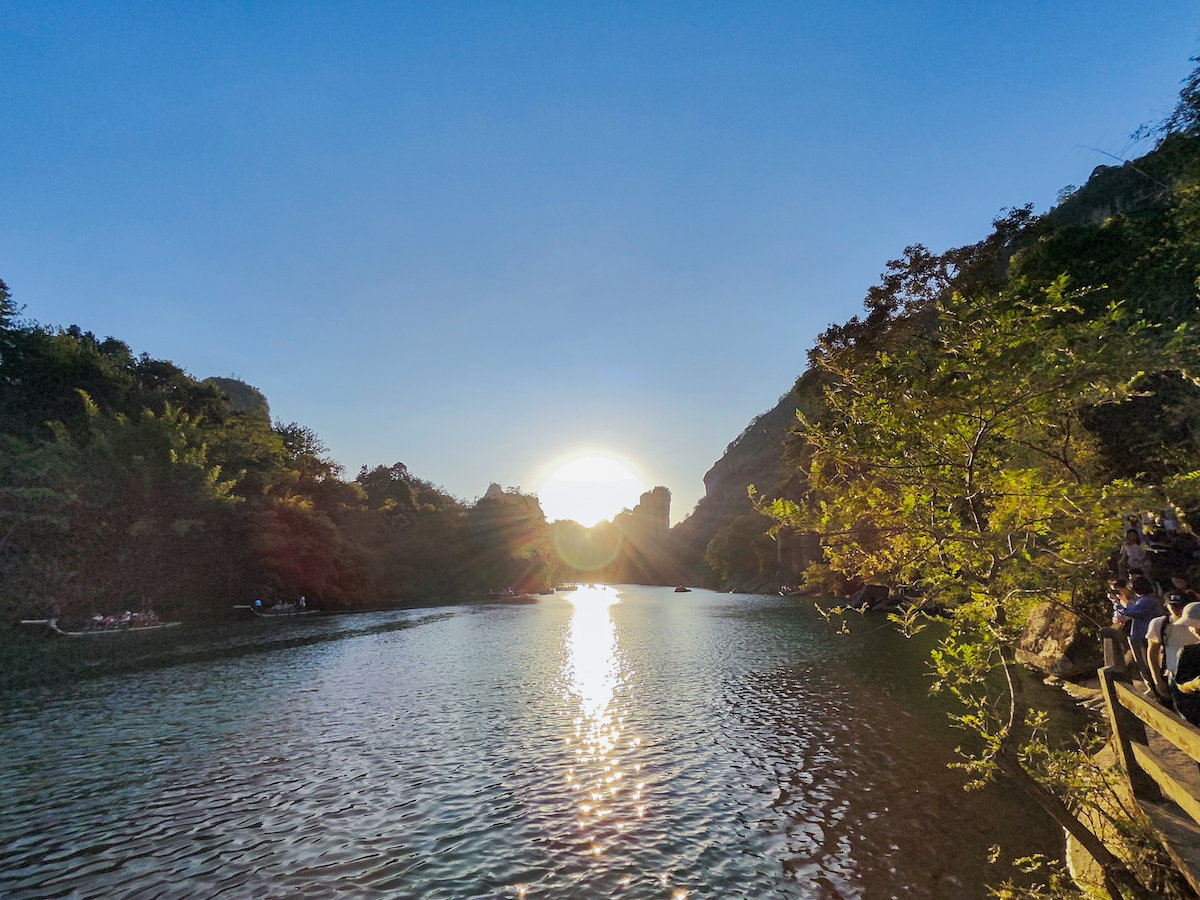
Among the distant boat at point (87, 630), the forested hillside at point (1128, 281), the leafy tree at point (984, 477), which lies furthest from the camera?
the distant boat at point (87, 630)

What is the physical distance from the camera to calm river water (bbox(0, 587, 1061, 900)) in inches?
354

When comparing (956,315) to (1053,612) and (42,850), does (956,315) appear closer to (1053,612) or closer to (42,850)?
(42,850)

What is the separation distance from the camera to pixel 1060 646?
22.0 metres

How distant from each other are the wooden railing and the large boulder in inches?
543

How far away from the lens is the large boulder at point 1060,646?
20938mm

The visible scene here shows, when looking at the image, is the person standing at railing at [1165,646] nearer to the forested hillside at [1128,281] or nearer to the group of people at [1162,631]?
the group of people at [1162,631]

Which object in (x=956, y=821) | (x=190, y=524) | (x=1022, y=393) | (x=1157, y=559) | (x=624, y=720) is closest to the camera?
(x=1022, y=393)

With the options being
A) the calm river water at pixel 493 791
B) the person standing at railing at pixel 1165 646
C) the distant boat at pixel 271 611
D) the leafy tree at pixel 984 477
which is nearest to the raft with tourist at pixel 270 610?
the distant boat at pixel 271 611

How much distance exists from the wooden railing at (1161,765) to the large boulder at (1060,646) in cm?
1379

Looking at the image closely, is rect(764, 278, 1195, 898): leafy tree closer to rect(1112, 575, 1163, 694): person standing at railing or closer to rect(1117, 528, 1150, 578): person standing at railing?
rect(1112, 575, 1163, 694): person standing at railing

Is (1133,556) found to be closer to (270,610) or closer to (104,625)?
(104,625)

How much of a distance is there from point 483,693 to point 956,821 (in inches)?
633

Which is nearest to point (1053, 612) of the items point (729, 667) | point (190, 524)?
point (729, 667)

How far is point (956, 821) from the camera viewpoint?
1072cm
